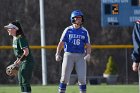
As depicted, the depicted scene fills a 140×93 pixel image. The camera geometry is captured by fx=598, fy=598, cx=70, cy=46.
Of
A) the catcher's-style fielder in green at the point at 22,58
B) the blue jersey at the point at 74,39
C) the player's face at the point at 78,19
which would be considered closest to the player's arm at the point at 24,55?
the catcher's-style fielder in green at the point at 22,58

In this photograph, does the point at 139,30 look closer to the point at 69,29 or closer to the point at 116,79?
the point at 69,29

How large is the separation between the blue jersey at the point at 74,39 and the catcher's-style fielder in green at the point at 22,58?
2.50 feet

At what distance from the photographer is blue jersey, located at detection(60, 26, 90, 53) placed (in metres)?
11.9

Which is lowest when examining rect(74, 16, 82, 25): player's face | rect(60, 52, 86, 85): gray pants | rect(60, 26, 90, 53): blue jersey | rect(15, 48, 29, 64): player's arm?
rect(60, 52, 86, 85): gray pants

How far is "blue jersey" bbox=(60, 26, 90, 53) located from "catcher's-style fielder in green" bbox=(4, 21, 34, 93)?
763mm

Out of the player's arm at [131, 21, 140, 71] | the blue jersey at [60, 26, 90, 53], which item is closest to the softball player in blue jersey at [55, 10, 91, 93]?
the blue jersey at [60, 26, 90, 53]

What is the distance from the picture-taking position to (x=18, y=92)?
50.6ft

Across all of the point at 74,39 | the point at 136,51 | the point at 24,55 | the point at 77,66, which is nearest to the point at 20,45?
the point at 24,55

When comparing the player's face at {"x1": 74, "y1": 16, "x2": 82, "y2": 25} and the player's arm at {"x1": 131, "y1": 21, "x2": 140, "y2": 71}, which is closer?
A: the player's arm at {"x1": 131, "y1": 21, "x2": 140, "y2": 71}

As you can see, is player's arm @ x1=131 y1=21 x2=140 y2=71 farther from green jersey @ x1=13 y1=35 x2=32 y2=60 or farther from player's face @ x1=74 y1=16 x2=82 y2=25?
green jersey @ x1=13 y1=35 x2=32 y2=60

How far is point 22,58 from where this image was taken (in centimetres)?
1170

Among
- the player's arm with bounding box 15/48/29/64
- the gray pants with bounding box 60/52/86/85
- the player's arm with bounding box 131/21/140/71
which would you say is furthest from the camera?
the gray pants with bounding box 60/52/86/85

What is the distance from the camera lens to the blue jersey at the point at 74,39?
11867 millimetres

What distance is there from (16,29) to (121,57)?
1357 centimetres
